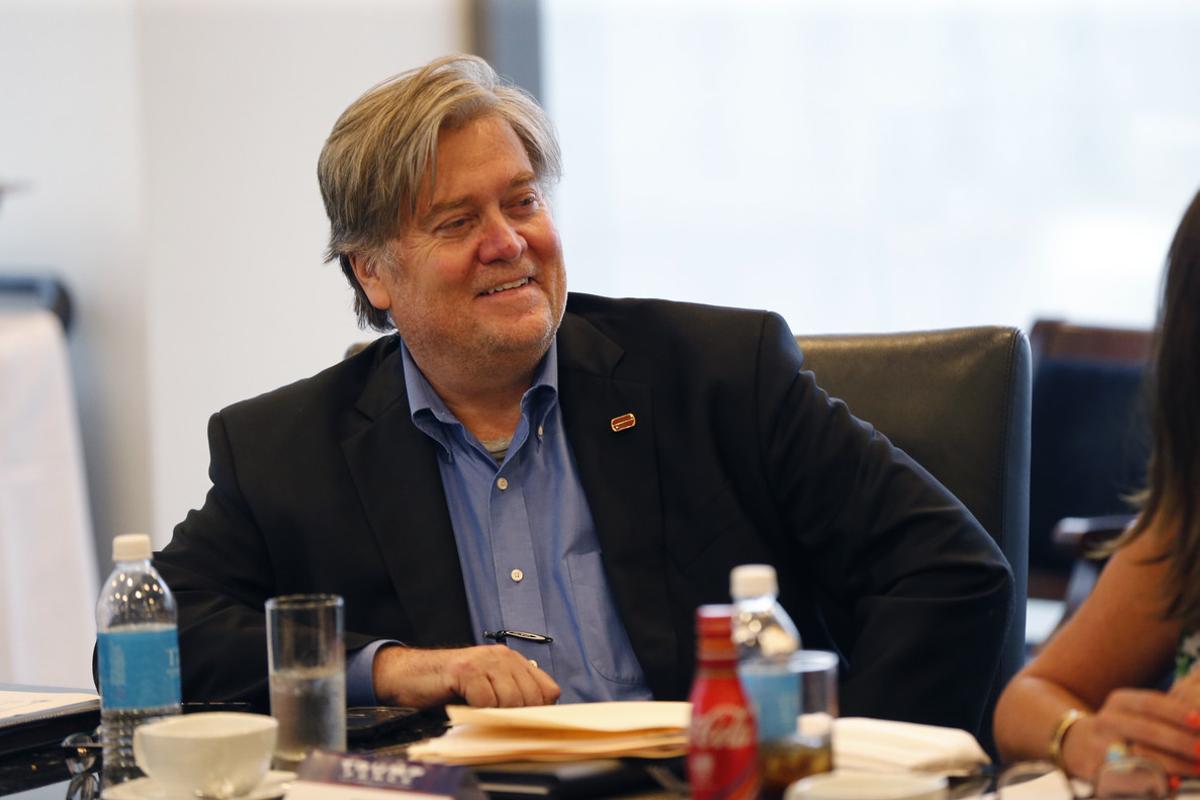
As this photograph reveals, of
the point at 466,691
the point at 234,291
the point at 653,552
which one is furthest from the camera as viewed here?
the point at 234,291

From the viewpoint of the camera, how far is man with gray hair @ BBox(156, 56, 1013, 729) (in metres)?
1.86

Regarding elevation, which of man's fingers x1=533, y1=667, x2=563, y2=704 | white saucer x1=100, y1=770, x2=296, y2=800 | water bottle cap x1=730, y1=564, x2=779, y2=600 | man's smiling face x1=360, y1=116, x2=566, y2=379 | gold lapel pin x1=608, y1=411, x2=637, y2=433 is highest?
man's smiling face x1=360, y1=116, x2=566, y2=379

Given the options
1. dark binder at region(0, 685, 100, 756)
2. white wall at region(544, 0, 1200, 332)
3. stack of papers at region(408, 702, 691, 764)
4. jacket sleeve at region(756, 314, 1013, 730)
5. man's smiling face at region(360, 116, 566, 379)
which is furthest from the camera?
white wall at region(544, 0, 1200, 332)

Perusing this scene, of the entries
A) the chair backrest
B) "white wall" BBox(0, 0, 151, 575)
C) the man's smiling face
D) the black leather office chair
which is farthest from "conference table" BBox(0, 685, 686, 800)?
the chair backrest

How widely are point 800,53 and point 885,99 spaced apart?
24cm

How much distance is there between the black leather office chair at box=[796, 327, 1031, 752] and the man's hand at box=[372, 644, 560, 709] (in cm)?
58

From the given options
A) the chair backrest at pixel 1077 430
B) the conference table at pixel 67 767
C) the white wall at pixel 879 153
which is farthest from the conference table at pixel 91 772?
the white wall at pixel 879 153

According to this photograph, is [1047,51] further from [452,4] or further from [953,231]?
[452,4]

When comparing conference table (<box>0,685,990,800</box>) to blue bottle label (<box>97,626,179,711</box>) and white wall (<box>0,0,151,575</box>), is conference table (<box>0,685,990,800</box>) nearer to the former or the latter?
blue bottle label (<box>97,626,179,711</box>)

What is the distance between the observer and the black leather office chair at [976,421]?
6.35ft

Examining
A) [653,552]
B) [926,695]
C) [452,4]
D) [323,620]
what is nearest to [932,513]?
[926,695]

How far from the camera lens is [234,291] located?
11.7ft

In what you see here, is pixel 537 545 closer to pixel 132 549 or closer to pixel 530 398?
pixel 530 398

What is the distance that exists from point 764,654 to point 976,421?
89 centimetres
